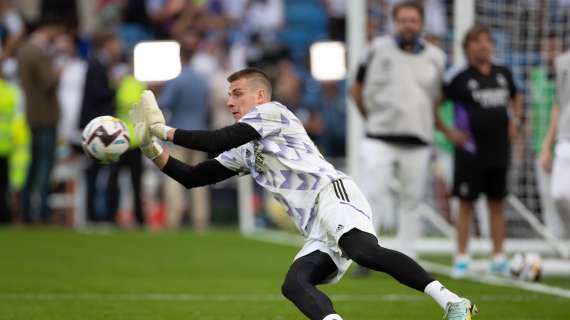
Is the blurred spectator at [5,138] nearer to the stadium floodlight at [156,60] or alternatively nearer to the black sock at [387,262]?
the stadium floodlight at [156,60]

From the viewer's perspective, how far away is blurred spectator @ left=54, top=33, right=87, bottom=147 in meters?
20.6

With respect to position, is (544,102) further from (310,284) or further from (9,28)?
(9,28)

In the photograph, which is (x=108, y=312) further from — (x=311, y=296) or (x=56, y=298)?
(x=311, y=296)

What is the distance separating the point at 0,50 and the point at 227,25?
4.56 meters

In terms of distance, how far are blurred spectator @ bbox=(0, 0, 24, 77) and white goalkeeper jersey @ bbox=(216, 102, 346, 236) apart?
13511mm

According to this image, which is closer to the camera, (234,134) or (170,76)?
(234,134)

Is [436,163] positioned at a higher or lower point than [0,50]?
lower

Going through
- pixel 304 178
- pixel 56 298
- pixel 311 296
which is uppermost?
pixel 304 178

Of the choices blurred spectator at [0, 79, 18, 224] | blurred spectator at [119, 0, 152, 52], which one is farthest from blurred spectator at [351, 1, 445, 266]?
blurred spectator at [119, 0, 152, 52]

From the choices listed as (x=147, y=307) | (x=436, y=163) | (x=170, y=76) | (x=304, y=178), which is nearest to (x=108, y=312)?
(x=147, y=307)

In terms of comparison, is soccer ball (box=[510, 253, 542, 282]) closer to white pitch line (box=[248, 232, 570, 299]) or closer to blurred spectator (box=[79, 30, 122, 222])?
white pitch line (box=[248, 232, 570, 299])

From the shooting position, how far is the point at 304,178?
23.2 feet

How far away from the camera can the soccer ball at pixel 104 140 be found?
23.9ft

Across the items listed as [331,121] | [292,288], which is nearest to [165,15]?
[331,121]
